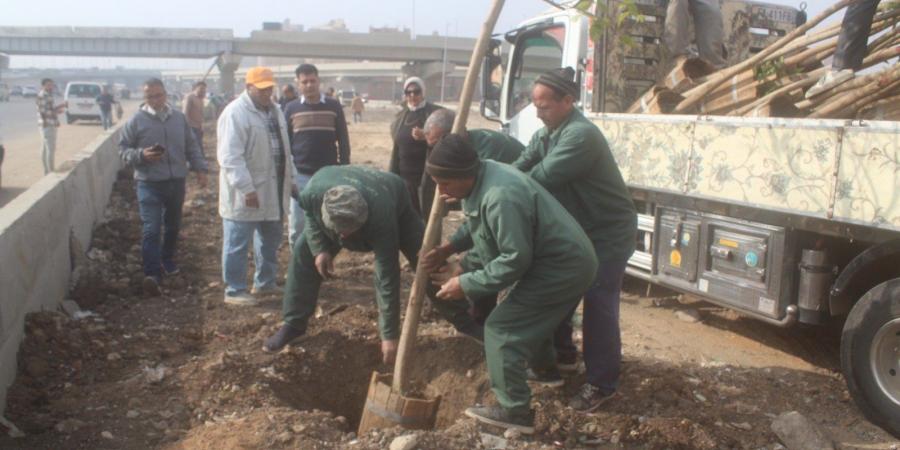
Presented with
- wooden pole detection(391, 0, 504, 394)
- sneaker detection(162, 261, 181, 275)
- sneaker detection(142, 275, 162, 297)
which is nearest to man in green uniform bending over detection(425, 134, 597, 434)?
wooden pole detection(391, 0, 504, 394)

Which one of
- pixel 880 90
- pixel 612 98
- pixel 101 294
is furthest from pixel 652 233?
pixel 101 294

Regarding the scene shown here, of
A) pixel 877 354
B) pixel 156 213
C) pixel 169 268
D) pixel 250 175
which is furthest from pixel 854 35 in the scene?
pixel 169 268

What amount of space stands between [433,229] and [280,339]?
161 cm

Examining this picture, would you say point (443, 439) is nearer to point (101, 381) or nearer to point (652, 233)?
point (101, 381)

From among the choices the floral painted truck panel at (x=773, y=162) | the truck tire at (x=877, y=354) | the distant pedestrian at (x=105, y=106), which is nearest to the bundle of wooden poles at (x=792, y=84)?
the floral painted truck panel at (x=773, y=162)

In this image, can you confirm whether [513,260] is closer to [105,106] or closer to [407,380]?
[407,380]

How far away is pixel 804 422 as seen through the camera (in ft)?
13.0

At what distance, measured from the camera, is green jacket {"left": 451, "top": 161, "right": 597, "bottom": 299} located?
3.42 m

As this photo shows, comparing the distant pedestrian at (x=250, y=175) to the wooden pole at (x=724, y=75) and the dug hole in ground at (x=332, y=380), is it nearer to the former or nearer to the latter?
the dug hole in ground at (x=332, y=380)

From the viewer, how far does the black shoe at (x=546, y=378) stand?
15.0 feet

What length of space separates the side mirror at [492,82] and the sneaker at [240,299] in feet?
10.4

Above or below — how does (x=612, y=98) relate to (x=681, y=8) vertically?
below

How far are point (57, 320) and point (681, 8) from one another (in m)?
5.27

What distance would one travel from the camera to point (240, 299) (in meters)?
6.02
